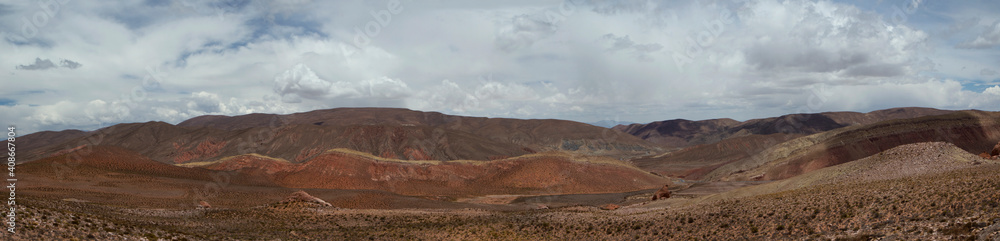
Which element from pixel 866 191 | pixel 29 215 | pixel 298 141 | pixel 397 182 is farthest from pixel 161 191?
pixel 298 141

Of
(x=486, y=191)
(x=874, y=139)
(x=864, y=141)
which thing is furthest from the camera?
(x=874, y=139)

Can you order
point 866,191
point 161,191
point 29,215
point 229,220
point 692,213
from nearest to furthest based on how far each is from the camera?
point 29,215 < point 866,191 < point 692,213 < point 229,220 < point 161,191

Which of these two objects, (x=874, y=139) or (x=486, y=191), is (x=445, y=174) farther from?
(x=874, y=139)

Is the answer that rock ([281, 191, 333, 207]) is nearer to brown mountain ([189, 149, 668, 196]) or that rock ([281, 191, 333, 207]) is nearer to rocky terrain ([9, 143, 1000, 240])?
rocky terrain ([9, 143, 1000, 240])

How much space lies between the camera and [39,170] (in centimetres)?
6003

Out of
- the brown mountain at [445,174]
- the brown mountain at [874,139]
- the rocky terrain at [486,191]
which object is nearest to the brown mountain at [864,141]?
the brown mountain at [874,139]

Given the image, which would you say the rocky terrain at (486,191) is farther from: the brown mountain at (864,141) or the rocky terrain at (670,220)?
the brown mountain at (864,141)

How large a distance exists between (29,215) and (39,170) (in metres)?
56.4

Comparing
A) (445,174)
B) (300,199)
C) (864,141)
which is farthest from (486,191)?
(864,141)

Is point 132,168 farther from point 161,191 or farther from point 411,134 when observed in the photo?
point 411,134

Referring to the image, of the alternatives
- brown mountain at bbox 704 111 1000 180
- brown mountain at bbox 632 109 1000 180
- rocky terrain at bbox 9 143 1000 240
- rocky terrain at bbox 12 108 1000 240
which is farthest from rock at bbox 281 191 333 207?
brown mountain at bbox 632 109 1000 180

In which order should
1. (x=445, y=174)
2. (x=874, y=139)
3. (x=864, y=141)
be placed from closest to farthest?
(x=445, y=174) → (x=864, y=141) → (x=874, y=139)

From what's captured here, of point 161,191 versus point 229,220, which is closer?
point 229,220

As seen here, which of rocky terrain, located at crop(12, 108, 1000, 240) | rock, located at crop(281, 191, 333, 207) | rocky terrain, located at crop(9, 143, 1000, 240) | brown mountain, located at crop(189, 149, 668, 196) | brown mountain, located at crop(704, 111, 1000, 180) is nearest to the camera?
rocky terrain, located at crop(9, 143, 1000, 240)
